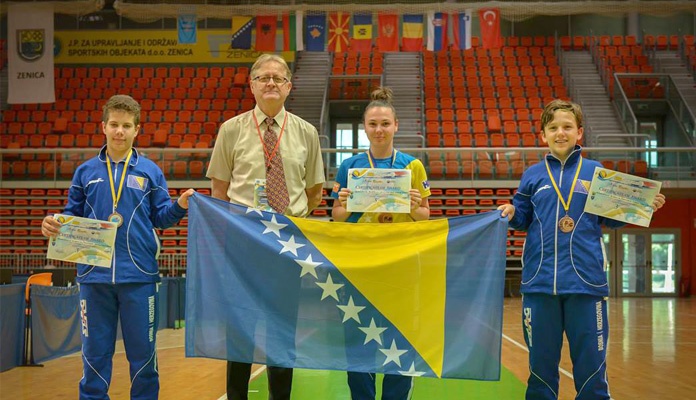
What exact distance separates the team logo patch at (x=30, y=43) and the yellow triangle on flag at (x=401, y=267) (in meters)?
15.6

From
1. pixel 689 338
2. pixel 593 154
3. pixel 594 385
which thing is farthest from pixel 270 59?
pixel 593 154

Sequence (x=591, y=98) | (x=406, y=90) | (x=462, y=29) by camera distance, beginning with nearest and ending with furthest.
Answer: (x=462, y=29), (x=591, y=98), (x=406, y=90)

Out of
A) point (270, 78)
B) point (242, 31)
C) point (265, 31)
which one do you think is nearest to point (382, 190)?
point (270, 78)

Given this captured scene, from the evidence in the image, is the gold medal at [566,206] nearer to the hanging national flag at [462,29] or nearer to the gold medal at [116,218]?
the gold medal at [116,218]

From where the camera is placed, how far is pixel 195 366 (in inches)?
277

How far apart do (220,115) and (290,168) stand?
15728 mm

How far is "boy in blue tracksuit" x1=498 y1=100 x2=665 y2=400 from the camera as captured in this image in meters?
3.34

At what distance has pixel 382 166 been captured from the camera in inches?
148

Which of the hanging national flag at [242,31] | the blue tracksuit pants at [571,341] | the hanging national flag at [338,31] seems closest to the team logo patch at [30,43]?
the hanging national flag at [242,31]

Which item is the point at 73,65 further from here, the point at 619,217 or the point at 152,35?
the point at 619,217

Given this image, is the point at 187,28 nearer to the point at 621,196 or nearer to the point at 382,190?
the point at 382,190

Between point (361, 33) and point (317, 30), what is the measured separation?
107 centimetres

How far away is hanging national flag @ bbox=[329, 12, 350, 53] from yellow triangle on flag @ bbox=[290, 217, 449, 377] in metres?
13.5

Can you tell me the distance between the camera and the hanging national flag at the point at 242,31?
17.0 meters
